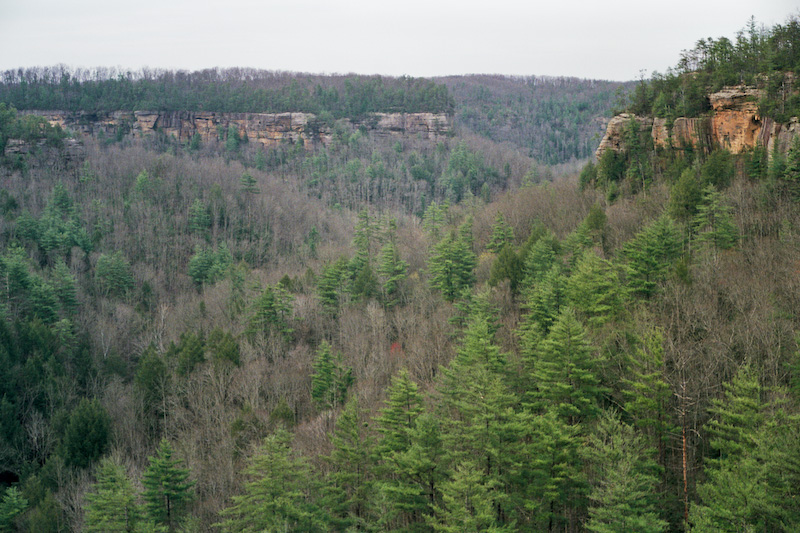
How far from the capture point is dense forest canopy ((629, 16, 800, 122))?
47.4 m

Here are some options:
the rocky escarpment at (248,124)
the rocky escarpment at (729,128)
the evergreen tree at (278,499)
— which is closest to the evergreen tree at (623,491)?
the evergreen tree at (278,499)

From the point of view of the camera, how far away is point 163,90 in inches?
5167

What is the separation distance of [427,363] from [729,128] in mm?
31245

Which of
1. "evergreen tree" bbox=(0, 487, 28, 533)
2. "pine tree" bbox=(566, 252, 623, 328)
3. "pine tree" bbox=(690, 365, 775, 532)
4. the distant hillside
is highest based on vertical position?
the distant hillside

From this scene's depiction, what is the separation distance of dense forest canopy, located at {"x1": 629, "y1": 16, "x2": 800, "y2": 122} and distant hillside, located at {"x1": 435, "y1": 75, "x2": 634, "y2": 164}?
274ft

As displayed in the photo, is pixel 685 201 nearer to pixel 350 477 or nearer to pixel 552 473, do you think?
pixel 552 473

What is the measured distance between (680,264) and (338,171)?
8891cm

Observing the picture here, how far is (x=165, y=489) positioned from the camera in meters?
28.0

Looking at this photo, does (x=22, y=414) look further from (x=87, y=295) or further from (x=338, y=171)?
(x=338, y=171)

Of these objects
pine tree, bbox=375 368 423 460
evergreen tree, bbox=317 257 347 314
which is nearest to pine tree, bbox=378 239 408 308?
evergreen tree, bbox=317 257 347 314

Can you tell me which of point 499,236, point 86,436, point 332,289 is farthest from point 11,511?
point 499,236

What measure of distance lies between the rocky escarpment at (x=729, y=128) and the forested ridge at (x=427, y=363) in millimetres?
1178

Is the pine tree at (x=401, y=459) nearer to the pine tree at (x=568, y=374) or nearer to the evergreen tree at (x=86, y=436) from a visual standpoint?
the pine tree at (x=568, y=374)

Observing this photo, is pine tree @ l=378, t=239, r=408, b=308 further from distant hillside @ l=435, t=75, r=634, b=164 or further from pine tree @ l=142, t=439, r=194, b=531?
distant hillside @ l=435, t=75, r=634, b=164
